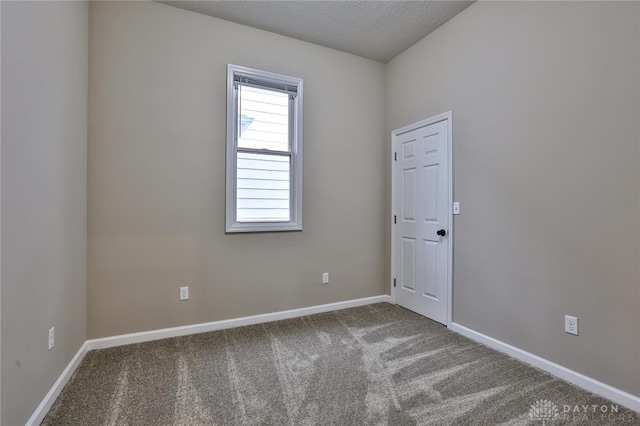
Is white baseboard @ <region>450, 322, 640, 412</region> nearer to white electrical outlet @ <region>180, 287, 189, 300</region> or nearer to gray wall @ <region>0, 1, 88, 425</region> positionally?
white electrical outlet @ <region>180, 287, 189, 300</region>

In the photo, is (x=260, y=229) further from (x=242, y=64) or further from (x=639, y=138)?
(x=639, y=138)

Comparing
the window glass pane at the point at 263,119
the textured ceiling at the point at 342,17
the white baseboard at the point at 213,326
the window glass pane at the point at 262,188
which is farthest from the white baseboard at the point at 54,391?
the textured ceiling at the point at 342,17

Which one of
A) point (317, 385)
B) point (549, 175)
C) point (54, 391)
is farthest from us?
point (549, 175)

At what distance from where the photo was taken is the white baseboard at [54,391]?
4.91 ft

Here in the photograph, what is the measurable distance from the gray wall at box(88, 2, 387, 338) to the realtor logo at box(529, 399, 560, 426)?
1972 mm

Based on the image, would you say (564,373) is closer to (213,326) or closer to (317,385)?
(317,385)

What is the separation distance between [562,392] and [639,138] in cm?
158

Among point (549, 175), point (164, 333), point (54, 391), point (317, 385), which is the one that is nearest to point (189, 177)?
point (164, 333)

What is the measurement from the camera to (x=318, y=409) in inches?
64.7

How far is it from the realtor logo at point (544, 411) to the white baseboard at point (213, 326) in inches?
76.2

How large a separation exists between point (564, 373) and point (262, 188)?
2823 mm

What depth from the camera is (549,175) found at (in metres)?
2.04

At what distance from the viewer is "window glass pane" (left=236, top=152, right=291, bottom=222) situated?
9.50 feet

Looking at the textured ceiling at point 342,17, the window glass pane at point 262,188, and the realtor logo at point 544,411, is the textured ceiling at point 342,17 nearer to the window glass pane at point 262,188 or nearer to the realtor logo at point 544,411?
the window glass pane at point 262,188
